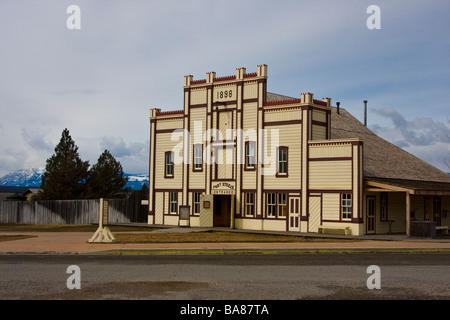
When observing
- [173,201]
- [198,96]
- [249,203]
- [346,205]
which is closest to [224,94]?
[198,96]

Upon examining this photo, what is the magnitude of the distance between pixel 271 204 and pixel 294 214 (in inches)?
73.3

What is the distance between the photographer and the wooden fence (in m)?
45.3

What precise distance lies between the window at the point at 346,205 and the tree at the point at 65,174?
4023 cm

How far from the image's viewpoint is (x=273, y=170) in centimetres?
3562

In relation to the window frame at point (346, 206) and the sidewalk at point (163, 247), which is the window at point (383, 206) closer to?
the window frame at point (346, 206)

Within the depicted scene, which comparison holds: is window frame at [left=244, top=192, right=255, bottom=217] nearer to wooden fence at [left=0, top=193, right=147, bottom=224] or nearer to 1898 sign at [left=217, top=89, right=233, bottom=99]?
1898 sign at [left=217, top=89, right=233, bottom=99]

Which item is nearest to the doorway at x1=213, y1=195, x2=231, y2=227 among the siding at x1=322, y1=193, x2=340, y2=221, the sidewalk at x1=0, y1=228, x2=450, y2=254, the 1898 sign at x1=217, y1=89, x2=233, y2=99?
the 1898 sign at x1=217, y1=89, x2=233, y2=99

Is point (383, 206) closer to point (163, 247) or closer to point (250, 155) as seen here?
point (250, 155)

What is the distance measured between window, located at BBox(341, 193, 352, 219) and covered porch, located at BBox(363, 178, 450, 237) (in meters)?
0.89

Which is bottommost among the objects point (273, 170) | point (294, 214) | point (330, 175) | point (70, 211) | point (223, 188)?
point (70, 211)

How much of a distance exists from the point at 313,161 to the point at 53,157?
4324cm
